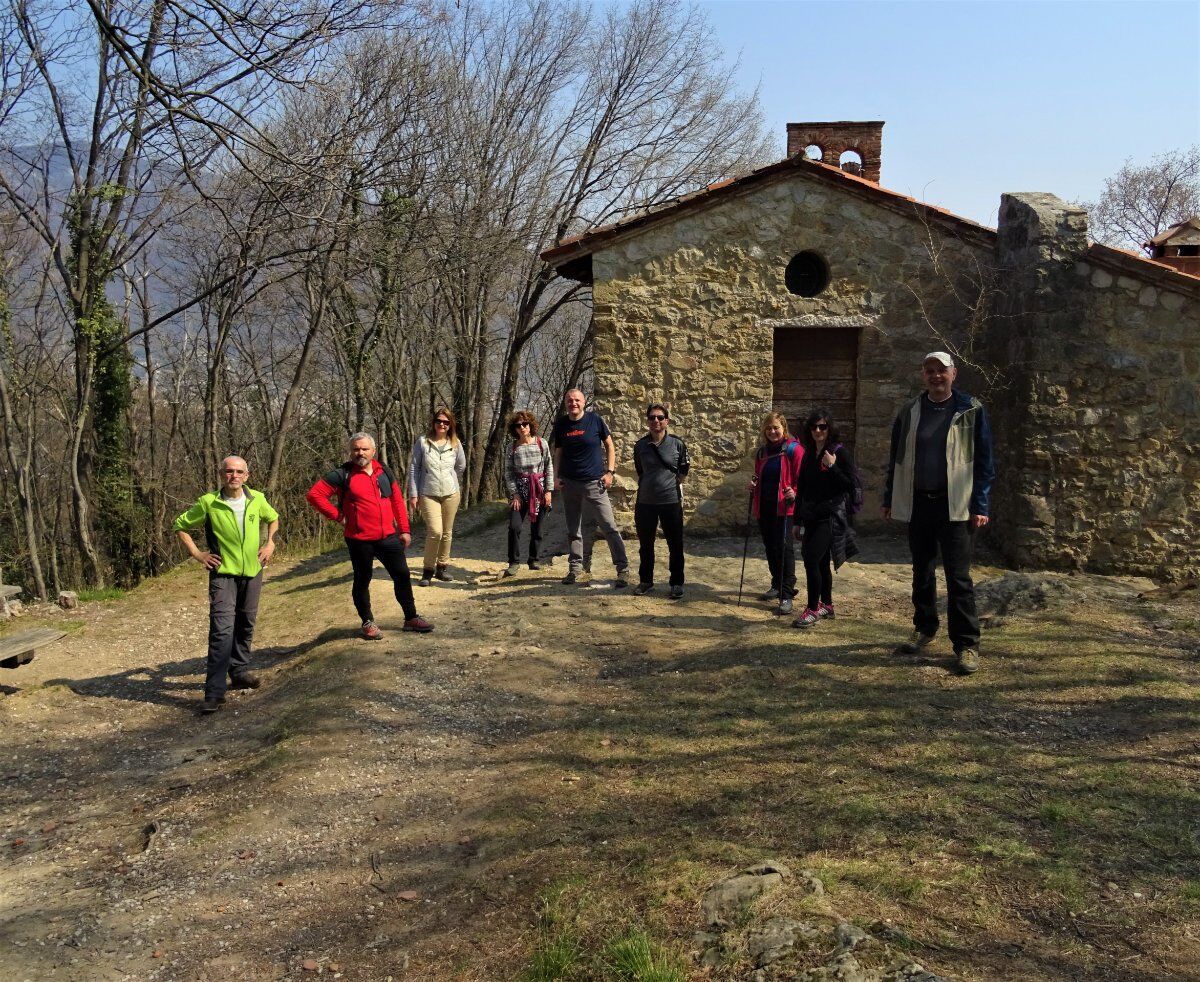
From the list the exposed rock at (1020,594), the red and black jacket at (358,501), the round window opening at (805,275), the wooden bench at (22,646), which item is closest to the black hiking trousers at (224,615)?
the red and black jacket at (358,501)

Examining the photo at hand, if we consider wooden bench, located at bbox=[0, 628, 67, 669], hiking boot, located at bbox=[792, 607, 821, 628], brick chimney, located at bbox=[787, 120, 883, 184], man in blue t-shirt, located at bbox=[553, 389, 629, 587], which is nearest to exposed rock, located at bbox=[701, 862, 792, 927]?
hiking boot, located at bbox=[792, 607, 821, 628]

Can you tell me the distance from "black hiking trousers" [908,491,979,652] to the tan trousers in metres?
4.34

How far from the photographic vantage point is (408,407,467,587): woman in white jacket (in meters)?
8.28


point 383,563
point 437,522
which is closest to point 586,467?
point 437,522

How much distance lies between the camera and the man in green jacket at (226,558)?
20.5 ft

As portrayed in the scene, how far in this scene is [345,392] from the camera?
18.5 m

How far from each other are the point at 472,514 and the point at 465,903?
9.58m

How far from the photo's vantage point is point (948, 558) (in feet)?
18.0

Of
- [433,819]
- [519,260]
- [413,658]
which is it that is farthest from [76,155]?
[433,819]

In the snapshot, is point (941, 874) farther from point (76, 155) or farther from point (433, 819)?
point (76, 155)

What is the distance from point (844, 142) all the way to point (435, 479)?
6984 millimetres

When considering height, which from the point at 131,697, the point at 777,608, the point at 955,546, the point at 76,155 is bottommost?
the point at 131,697

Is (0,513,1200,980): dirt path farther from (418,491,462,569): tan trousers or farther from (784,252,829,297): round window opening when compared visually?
(784,252,829,297): round window opening

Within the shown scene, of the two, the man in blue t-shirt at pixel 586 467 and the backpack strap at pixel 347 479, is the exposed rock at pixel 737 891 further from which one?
the man in blue t-shirt at pixel 586 467
